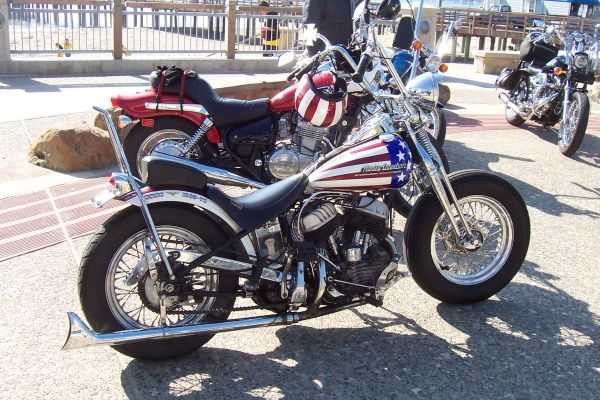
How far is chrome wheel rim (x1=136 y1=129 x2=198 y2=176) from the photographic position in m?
5.54

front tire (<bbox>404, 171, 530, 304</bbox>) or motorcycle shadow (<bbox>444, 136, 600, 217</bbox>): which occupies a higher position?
front tire (<bbox>404, 171, 530, 304</bbox>)

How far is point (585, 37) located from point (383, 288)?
6668mm

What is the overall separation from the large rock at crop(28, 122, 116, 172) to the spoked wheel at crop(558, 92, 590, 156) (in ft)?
17.6

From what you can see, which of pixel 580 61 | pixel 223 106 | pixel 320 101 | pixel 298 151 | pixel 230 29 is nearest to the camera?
pixel 320 101

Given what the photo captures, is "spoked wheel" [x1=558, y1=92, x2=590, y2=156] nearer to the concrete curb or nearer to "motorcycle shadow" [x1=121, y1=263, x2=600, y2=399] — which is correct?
"motorcycle shadow" [x1=121, y1=263, x2=600, y2=399]

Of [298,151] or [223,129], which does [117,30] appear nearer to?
[223,129]

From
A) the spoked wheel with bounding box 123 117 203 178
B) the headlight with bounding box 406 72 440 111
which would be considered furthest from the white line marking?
the headlight with bounding box 406 72 440 111

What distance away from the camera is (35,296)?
13.2ft

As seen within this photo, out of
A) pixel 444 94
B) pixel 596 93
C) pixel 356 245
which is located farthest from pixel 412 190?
pixel 596 93

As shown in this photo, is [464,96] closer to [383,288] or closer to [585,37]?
[585,37]

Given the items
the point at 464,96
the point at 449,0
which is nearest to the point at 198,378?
the point at 464,96

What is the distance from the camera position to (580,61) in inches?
340

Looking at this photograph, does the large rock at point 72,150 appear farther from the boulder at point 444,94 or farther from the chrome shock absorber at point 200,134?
the boulder at point 444,94

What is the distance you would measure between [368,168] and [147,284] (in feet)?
4.03
